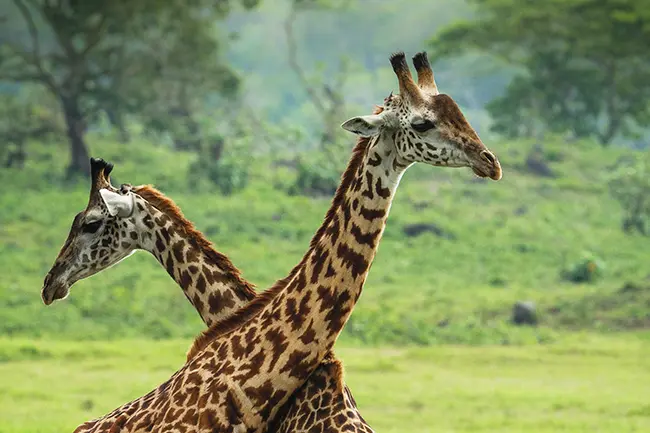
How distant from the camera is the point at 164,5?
35406 mm

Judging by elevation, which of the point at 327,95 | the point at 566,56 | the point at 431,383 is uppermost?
the point at 566,56

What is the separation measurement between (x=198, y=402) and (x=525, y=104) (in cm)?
3713

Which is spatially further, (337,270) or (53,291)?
(53,291)

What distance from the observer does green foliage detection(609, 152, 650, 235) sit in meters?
31.0

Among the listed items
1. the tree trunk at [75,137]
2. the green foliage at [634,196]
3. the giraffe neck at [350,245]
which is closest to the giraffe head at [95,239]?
the giraffe neck at [350,245]

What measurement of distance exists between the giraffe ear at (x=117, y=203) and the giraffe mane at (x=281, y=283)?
3.53 ft

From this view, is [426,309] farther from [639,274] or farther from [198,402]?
[198,402]

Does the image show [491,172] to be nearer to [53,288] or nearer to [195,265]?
[195,265]

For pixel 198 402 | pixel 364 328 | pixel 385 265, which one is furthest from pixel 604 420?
pixel 385 265

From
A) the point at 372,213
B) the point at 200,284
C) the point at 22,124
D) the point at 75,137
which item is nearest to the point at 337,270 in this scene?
the point at 372,213

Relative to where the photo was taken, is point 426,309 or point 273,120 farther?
point 273,120

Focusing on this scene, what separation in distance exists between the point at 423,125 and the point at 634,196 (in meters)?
25.8

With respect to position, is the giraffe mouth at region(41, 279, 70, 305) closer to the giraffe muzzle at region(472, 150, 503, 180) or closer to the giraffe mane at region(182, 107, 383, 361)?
the giraffe mane at region(182, 107, 383, 361)

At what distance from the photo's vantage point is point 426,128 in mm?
6242
